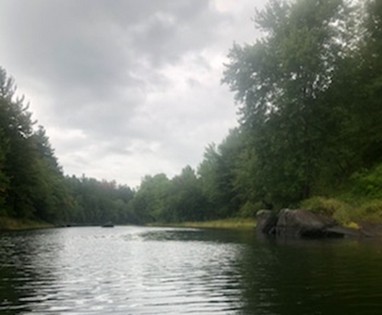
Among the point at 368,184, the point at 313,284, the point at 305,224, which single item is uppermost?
the point at 368,184

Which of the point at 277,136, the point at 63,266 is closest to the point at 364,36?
the point at 277,136

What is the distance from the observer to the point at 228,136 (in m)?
102

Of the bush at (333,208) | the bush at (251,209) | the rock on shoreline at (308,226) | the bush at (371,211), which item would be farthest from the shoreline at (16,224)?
the bush at (371,211)

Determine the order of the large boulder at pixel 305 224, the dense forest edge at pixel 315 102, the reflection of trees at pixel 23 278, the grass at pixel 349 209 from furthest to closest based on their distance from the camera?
the dense forest edge at pixel 315 102 → the large boulder at pixel 305 224 → the grass at pixel 349 209 → the reflection of trees at pixel 23 278

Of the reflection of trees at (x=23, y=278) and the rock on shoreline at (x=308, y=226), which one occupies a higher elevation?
the rock on shoreline at (x=308, y=226)

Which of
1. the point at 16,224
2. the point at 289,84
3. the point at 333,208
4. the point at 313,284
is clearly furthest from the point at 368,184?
the point at 16,224

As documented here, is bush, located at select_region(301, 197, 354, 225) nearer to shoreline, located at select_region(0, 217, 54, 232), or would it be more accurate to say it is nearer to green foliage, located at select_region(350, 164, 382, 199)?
green foliage, located at select_region(350, 164, 382, 199)

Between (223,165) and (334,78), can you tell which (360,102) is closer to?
(334,78)

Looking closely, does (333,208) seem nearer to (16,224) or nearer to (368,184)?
(368,184)

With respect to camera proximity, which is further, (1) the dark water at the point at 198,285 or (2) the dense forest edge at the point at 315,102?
(2) the dense forest edge at the point at 315,102

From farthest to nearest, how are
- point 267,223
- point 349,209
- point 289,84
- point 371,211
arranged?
point 267,223 < point 289,84 < point 349,209 < point 371,211

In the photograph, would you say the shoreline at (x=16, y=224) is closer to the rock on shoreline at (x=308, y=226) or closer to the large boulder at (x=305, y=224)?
the rock on shoreline at (x=308, y=226)

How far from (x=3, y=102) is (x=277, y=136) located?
49641 mm

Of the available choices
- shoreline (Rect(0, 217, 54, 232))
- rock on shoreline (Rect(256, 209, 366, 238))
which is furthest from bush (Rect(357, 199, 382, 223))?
shoreline (Rect(0, 217, 54, 232))
